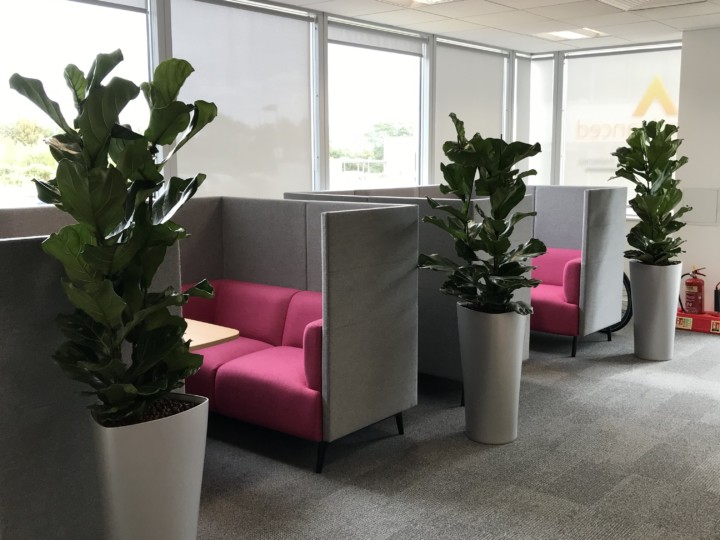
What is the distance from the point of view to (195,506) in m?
2.24

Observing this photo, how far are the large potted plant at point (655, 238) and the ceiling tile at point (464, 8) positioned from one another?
1.47m

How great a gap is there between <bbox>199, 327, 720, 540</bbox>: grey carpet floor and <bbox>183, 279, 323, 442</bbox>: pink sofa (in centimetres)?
25

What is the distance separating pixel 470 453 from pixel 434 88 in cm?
442

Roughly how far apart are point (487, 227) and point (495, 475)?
1.16m

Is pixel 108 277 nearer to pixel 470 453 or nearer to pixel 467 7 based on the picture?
pixel 470 453

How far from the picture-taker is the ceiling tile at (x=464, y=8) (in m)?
5.43

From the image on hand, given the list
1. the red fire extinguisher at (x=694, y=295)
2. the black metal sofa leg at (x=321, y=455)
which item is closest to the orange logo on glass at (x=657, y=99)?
the red fire extinguisher at (x=694, y=295)

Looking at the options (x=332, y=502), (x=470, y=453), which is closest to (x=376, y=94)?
(x=470, y=453)

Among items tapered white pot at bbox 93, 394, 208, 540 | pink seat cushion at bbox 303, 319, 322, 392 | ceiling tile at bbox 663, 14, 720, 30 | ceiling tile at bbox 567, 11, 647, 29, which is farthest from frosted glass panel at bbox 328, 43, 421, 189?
tapered white pot at bbox 93, 394, 208, 540

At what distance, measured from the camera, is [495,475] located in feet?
10.9

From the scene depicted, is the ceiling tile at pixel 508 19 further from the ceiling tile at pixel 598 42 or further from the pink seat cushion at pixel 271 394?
the pink seat cushion at pixel 271 394

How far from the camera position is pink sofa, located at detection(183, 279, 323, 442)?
3303 mm

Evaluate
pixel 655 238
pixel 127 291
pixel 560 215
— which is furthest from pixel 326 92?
pixel 127 291

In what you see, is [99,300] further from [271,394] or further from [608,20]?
[608,20]
